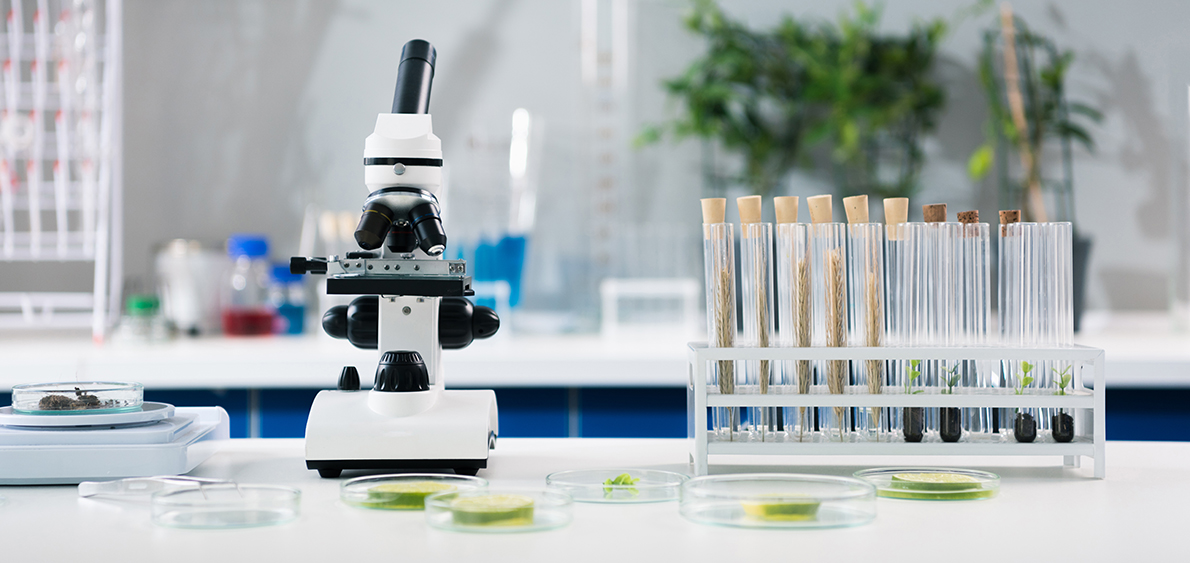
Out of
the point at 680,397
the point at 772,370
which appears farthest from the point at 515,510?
the point at 680,397

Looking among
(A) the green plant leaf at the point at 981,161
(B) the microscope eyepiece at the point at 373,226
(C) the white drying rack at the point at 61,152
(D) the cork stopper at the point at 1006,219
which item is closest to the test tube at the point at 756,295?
(D) the cork stopper at the point at 1006,219

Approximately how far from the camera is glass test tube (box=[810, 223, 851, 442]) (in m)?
0.93

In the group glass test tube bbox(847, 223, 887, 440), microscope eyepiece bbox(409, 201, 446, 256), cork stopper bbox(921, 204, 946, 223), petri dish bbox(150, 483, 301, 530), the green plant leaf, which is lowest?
petri dish bbox(150, 483, 301, 530)

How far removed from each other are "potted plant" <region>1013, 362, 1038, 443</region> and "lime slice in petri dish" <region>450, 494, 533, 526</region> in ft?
1.63

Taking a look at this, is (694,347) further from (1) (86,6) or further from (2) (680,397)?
(1) (86,6)


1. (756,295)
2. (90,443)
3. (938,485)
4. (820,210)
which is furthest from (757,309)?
(90,443)

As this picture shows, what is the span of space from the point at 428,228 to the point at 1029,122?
209 cm

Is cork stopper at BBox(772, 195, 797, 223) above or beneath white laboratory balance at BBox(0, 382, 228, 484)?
above

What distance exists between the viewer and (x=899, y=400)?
0.90 metres

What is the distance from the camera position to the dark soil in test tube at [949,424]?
0.92 meters

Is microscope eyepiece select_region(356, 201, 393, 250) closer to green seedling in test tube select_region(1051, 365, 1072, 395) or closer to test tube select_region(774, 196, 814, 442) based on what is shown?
test tube select_region(774, 196, 814, 442)

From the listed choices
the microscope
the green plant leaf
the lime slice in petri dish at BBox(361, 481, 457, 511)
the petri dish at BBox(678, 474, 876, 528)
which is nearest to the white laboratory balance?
the microscope

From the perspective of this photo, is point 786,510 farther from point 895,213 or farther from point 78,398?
point 78,398

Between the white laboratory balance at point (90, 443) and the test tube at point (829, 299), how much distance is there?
619 millimetres
